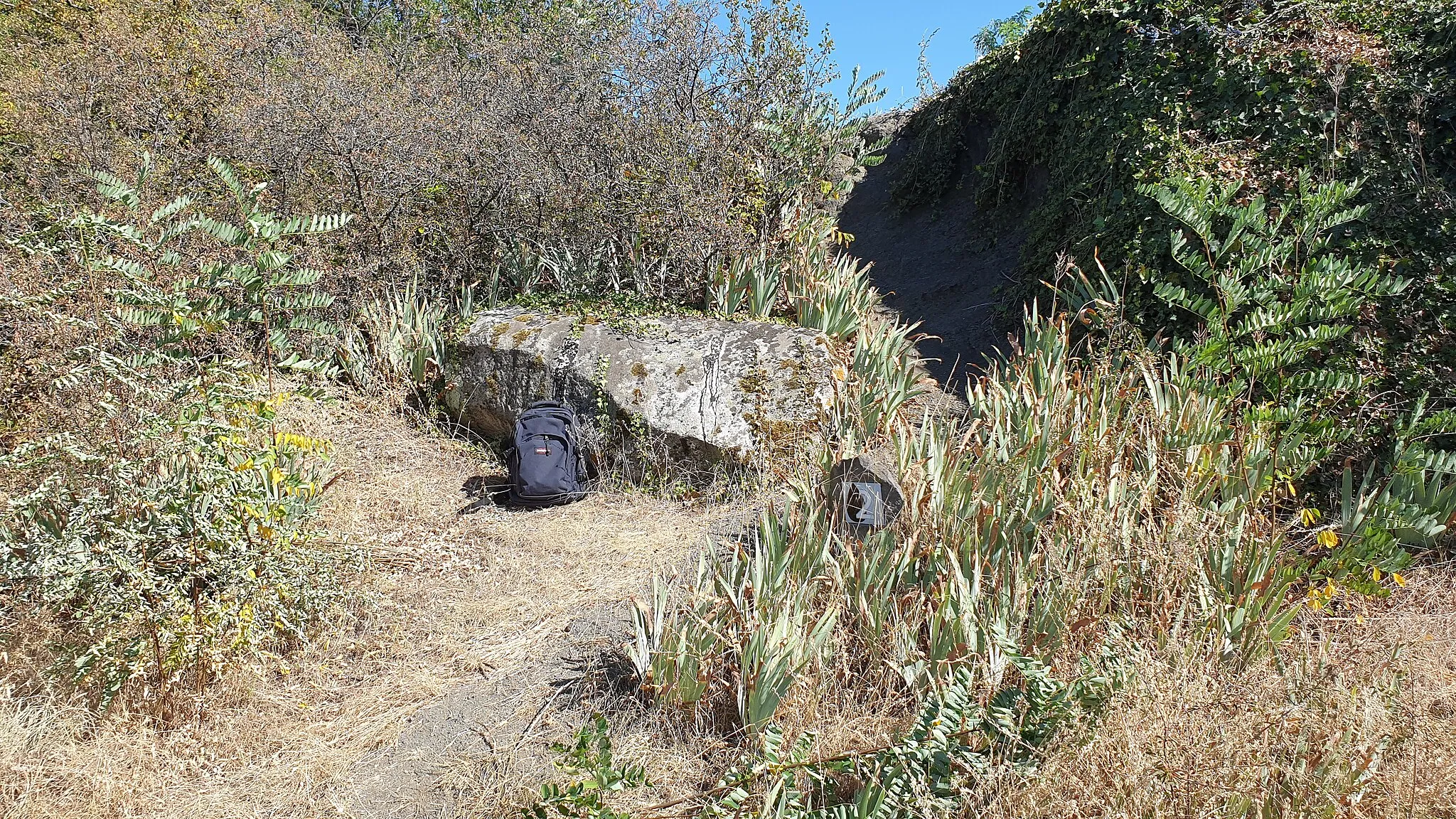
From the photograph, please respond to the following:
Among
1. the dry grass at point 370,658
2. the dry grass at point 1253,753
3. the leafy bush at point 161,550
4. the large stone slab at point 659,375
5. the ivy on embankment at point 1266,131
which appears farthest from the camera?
the large stone slab at point 659,375

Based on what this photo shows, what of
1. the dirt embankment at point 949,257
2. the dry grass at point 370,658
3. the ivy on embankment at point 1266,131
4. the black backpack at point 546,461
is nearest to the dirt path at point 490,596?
the dry grass at point 370,658

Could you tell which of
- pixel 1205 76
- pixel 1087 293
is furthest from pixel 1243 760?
pixel 1205 76

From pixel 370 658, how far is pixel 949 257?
7.15 metres

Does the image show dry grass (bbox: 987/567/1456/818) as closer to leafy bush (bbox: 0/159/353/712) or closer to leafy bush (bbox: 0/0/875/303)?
leafy bush (bbox: 0/159/353/712)

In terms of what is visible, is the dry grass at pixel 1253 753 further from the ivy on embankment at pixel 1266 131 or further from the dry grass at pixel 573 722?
the ivy on embankment at pixel 1266 131

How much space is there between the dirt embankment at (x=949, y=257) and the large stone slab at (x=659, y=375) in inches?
54.4

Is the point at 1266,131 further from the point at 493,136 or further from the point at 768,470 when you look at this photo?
the point at 493,136

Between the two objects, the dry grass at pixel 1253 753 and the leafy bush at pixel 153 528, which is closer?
the dry grass at pixel 1253 753

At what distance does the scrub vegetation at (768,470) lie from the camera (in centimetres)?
269

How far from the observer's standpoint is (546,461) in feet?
17.0

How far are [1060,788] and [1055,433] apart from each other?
1.95 m

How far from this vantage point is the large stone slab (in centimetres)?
530

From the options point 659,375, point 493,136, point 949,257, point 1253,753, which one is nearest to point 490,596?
point 659,375

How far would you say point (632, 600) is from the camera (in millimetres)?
3258
